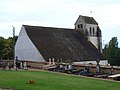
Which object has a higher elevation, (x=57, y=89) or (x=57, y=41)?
(x=57, y=41)

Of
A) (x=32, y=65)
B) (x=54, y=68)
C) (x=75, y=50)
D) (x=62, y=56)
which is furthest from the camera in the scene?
(x=75, y=50)

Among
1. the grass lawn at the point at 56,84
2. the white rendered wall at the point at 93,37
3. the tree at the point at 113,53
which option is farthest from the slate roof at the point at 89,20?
the grass lawn at the point at 56,84

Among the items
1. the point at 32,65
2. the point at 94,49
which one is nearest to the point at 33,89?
the point at 32,65

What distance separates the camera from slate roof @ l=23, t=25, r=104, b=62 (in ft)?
201

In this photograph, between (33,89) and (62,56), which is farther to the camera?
(62,56)

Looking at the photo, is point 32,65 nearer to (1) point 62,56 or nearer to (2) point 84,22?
(1) point 62,56

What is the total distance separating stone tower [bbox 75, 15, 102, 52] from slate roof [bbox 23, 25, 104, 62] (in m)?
3.38

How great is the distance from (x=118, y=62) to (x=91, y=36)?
13.0 meters

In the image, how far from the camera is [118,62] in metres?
85.8

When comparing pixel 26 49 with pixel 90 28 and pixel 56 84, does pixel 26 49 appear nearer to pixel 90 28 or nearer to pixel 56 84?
pixel 90 28

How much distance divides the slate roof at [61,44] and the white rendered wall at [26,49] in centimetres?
73

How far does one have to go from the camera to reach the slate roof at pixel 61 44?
201ft

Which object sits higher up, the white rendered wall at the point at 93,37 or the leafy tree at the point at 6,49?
the white rendered wall at the point at 93,37

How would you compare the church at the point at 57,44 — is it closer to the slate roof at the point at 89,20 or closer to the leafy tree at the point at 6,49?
the slate roof at the point at 89,20
